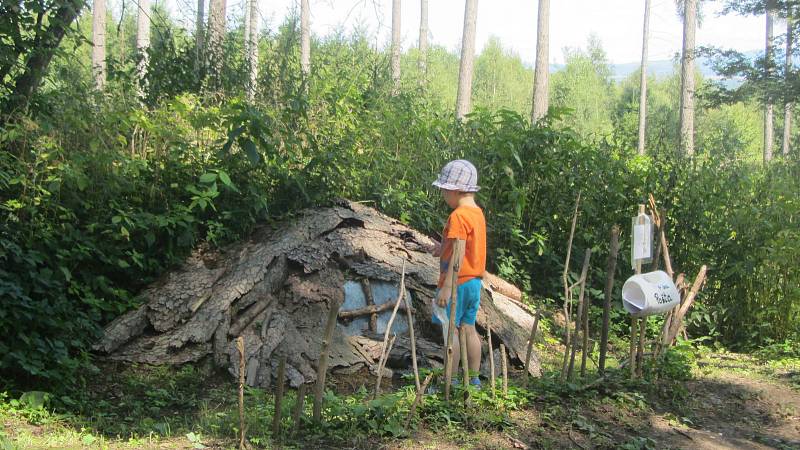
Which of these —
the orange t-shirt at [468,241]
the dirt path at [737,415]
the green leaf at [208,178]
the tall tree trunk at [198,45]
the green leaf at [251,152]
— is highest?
the tall tree trunk at [198,45]

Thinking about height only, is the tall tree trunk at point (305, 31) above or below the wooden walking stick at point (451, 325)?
above

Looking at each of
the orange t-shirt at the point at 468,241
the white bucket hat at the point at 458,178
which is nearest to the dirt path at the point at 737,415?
the orange t-shirt at the point at 468,241

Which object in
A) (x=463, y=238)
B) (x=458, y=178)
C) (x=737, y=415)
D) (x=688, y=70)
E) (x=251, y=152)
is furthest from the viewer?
(x=688, y=70)

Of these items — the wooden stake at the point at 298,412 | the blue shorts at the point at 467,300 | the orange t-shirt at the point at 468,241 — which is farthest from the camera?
the blue shorts at the point at 467,300

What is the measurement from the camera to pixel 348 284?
7211 millimetres

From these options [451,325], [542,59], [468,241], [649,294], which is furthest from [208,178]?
[542,59]

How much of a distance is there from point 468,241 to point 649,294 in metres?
1.54

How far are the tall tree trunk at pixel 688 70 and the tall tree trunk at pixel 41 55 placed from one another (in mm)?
21850

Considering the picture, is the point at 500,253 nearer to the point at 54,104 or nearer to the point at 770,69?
the point at 54,104

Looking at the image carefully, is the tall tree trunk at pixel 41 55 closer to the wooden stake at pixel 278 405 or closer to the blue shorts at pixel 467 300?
the wooden stake at pixel 278 405

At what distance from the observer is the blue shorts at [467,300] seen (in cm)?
555

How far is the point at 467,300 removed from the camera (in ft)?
18.3

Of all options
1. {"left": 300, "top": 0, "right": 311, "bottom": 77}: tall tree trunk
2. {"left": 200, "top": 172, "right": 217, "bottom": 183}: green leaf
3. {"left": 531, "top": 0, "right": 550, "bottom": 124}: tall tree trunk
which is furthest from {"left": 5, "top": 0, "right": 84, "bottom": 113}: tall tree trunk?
{"left": 531, "top": 0, "right": 550, "bottom": 124}: tall tree trunk

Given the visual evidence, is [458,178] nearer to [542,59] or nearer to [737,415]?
[737,415]
